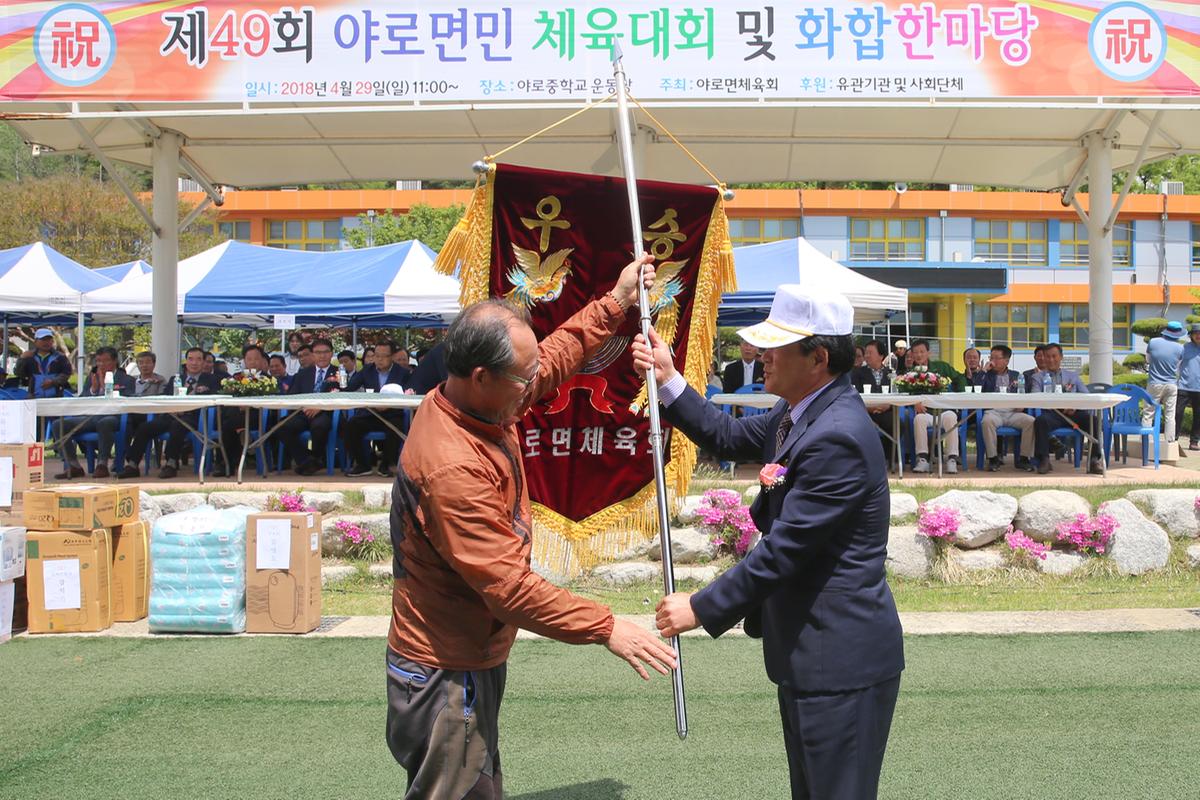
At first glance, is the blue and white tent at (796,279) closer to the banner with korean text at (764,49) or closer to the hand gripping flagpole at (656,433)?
the banner with korean text at (764,49)

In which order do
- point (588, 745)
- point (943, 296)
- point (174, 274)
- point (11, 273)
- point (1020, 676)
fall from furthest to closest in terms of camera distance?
point (943, 296) → point (11, 273) → point (174, 274) → point (1020, 676) → point (588, 745)

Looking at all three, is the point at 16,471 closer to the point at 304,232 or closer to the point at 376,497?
the point at 376,497

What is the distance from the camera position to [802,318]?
9.20 ft

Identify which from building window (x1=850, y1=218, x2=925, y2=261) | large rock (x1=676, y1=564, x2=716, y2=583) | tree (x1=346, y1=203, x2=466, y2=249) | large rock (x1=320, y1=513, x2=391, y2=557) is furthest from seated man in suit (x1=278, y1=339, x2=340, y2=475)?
building window (x1=850, y1=218, x2=925, y2=261)

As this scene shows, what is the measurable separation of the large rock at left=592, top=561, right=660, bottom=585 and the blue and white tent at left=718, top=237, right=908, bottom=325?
4.95 metres

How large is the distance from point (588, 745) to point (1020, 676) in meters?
2.36

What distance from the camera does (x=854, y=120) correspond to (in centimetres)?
1062

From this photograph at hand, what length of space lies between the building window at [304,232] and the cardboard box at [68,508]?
37.8 m

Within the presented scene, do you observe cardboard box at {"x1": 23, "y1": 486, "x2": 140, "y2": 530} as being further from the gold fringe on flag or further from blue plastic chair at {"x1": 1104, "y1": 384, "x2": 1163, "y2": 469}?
blue plastic chair at {"x1": 1104, "y1": 384, "x2": 1163, "y2": 469}

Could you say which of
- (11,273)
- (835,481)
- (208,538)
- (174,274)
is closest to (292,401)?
(208,538)

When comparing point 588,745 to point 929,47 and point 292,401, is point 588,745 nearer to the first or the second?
point 292,401

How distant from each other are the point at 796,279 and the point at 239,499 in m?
7.28

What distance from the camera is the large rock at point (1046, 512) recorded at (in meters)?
7.85

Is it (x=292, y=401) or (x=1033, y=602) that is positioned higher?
(x=292, y=401)
